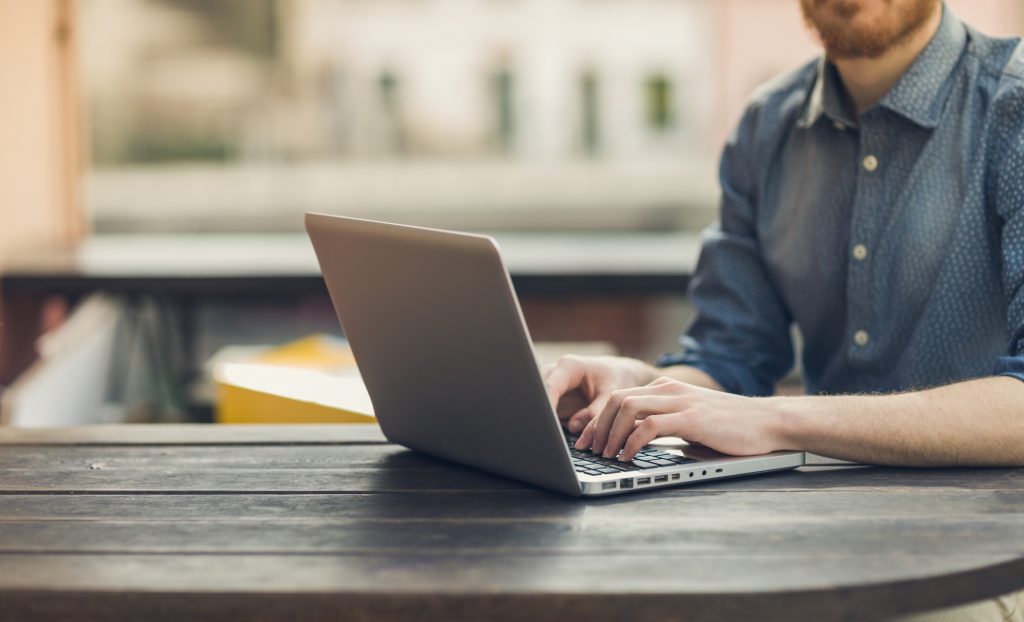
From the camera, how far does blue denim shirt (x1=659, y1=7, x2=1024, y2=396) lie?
166 centimetres

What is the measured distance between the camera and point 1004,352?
170 cm

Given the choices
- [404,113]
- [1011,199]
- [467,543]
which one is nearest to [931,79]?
[1011,199]

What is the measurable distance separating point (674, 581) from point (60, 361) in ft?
6.94

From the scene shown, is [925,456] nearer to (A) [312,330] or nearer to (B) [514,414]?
(B) [514,414]

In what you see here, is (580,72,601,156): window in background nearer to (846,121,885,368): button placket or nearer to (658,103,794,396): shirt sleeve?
(658,103,794,396): shirt sleeve

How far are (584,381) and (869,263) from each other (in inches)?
21.0

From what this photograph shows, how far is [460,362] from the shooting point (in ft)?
3.92

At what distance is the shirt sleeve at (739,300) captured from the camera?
6.19 feet

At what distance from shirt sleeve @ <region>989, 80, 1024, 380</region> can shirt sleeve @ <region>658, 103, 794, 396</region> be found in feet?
1.29

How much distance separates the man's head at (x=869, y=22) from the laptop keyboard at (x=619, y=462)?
0.77 meters

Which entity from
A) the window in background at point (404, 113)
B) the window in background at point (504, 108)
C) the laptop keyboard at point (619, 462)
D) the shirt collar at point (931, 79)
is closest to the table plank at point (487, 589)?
the laptop keyboard at point (619, 462)

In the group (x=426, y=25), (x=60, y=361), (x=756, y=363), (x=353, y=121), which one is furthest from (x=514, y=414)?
(x=426, y=25)

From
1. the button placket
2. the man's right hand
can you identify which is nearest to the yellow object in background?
the man's right hand

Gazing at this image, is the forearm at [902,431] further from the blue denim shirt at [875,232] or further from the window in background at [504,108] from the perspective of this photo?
the window in background at [504,108]
